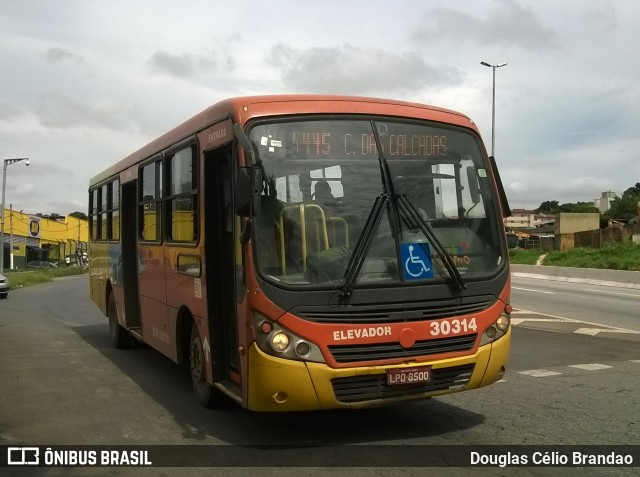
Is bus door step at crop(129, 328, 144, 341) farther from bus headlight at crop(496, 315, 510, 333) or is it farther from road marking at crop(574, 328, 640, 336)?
road marking at crop(574, 328, 640, 336)

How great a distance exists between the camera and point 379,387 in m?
5.30

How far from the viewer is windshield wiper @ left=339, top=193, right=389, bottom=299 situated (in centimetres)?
523

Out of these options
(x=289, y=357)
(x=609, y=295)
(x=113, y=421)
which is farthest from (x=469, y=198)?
(x=609, y=295)

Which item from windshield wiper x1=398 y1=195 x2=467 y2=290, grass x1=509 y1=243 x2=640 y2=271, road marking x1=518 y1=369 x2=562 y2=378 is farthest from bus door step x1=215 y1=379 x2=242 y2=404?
grass x1=509 y1=243 x2=640 y2=271

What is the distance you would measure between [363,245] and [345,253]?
0.16m

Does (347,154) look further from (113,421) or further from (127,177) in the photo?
(127,177)

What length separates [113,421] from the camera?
645cm

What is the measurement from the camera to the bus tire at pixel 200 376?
668 cm

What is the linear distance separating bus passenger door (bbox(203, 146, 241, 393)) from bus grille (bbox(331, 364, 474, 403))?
1355 millimetres

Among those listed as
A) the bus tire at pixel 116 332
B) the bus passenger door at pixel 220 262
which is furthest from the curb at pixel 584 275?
the bus passenger door at pixel 220 262

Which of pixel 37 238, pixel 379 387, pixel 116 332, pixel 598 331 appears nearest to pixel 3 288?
pixel 116 332

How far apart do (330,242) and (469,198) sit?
1.45 meters

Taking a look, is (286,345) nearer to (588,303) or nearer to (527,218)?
(588,303)

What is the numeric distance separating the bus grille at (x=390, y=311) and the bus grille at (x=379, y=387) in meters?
0.44
